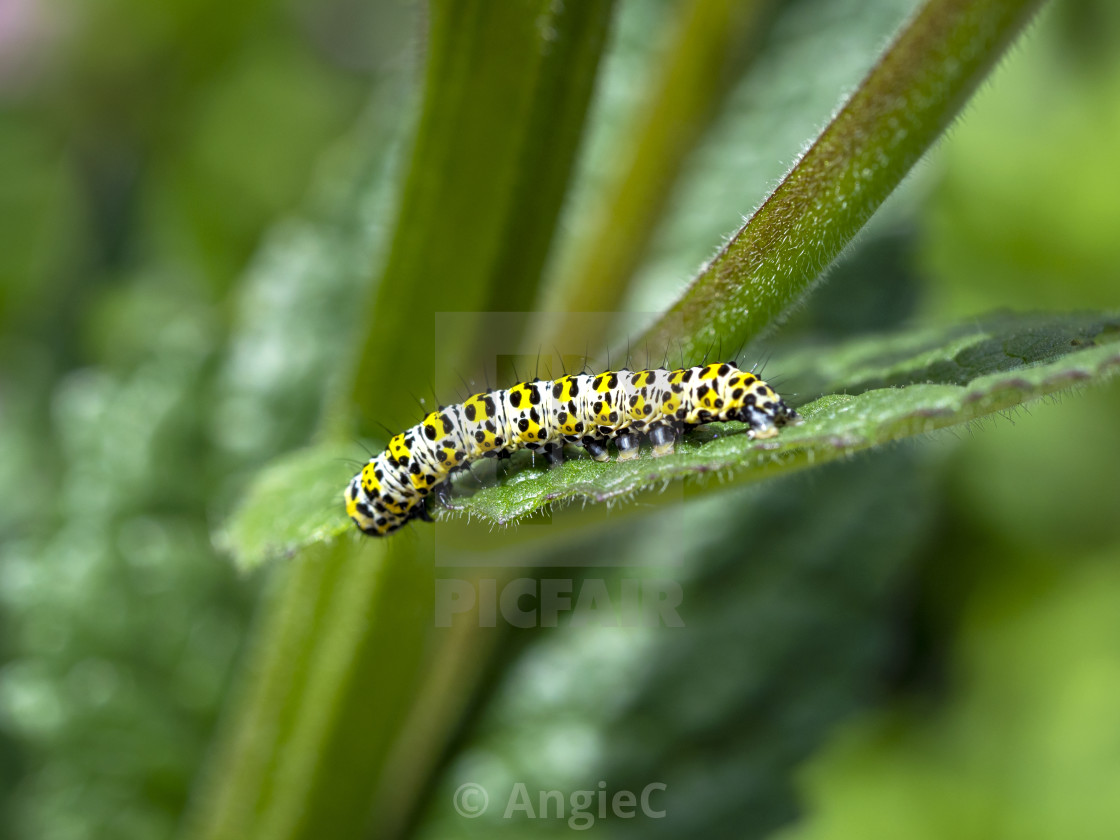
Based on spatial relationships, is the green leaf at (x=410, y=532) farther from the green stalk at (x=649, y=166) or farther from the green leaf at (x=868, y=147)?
the green stalk at (x=649, y=166)

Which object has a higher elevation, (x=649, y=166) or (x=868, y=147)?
(x=649, y=166)

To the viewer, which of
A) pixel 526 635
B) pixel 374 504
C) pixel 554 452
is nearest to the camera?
pixel 374 504

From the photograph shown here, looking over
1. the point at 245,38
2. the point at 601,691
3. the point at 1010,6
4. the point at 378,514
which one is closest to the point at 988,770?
the point at 601,691

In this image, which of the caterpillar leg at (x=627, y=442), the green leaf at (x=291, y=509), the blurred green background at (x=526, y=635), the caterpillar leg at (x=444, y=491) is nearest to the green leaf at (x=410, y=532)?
the green leaf at (x=291, y=509)

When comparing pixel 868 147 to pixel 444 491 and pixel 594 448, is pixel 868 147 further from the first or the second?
pixel 444 491

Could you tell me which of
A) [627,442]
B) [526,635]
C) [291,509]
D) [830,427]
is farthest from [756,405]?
[526,635]
